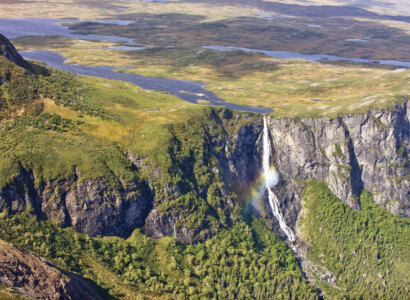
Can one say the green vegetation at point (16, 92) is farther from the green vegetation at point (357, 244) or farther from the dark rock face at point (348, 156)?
the green vegetation at point (357, 244)

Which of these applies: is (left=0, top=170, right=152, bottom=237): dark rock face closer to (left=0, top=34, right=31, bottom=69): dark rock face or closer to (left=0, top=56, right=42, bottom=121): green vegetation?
(left=0, top=56, right=42, bottom=121): green vegetation

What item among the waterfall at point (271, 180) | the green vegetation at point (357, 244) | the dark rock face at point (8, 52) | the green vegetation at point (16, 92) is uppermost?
the dark rock face at point (8, 52)

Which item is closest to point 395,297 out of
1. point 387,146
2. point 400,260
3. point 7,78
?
point 400,260

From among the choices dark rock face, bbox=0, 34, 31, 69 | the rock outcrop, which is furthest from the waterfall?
dark rock face, bbox=0, 34, 31, 69

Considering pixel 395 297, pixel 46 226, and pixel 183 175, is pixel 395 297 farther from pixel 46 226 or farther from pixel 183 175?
pixel 46 226

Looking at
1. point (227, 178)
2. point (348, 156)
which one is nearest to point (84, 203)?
point (227, 178)

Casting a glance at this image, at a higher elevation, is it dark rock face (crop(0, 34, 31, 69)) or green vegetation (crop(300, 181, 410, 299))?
dark rock face (crop(0, 34, 31, 69))

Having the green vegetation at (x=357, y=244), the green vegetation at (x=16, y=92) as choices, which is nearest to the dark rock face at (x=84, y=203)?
the green vegetation at (x=16, y=92)
